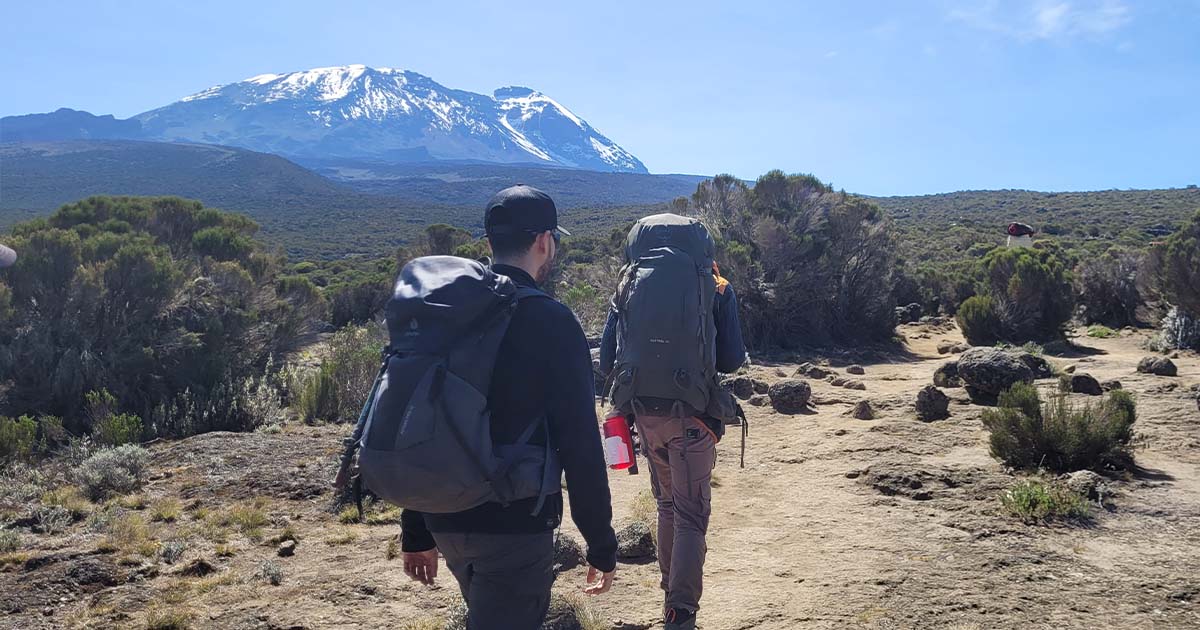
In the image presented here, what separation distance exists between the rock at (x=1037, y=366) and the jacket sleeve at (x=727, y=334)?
660 cm

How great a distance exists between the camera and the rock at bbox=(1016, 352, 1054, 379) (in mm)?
8383

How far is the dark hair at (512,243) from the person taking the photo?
1.97m

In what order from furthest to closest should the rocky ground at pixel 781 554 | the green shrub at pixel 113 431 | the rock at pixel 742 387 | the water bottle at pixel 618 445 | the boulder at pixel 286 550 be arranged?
the rock at pixel 742 387 → the green shrub at pixel 113 431 → the boulder at pixel 286 550 → the rocky ground at pixel 781 554 → the water bottle at pixel 618 445

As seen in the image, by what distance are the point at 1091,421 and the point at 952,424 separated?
1.72 meters

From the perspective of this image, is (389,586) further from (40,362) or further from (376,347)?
(40,362)

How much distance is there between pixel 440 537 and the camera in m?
1.78

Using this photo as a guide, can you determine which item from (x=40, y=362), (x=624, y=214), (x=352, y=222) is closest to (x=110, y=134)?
(x=352, y=222)

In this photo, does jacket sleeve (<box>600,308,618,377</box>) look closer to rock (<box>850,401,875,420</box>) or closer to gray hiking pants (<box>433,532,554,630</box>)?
gray hiking pants (<box>433,532,554,630</box>)

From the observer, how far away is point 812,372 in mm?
10070

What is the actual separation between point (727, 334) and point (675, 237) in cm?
44

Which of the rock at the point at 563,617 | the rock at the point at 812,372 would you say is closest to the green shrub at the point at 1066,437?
the rock at the point at 563,617

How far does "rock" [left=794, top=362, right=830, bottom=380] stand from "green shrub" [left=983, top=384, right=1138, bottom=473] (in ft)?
15.0

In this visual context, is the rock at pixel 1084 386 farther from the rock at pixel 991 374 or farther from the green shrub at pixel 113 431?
the green shrub at pixel 113 431

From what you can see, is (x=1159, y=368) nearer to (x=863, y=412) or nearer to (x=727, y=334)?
(x=863, y=412)
